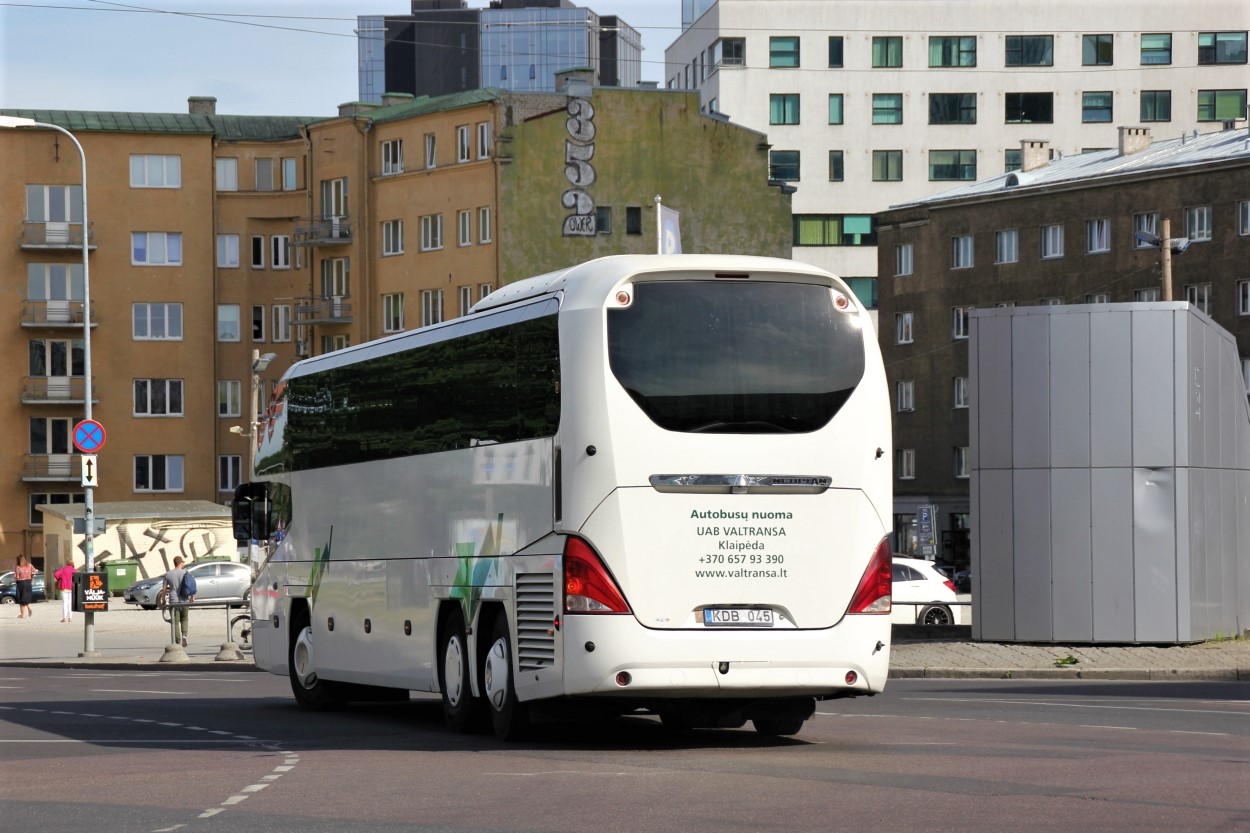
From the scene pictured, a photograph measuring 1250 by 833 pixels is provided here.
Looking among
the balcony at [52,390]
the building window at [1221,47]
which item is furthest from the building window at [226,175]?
the building window at [1221,47]

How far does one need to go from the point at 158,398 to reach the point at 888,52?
38900 mm

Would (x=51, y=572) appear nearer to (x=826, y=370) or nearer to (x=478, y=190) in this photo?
(x=478, y=190)

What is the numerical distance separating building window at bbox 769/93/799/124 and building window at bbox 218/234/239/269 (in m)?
28.1

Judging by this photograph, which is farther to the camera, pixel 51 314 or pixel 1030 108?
pixel 1030 108

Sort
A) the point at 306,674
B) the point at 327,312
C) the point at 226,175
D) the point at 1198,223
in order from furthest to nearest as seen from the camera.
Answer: the point at 226,175
the point at 327,312
the point at 1198,223
the point at 306,674

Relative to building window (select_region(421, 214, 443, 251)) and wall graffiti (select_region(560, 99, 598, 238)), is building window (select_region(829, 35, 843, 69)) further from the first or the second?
building window (select_region(421, 214, 443, 251))

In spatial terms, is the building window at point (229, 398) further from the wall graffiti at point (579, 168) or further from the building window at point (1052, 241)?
the building window at point (1052, 241)

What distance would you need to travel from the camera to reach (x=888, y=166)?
350 feet

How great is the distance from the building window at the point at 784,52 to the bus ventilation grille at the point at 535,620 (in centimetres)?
9384

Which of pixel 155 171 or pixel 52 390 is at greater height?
pixel 155 171

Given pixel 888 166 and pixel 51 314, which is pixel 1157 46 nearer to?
pixel 888 166

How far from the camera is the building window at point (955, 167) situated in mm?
106188

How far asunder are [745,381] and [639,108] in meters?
66.7

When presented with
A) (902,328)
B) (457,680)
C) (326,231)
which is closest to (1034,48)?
(902,328)
